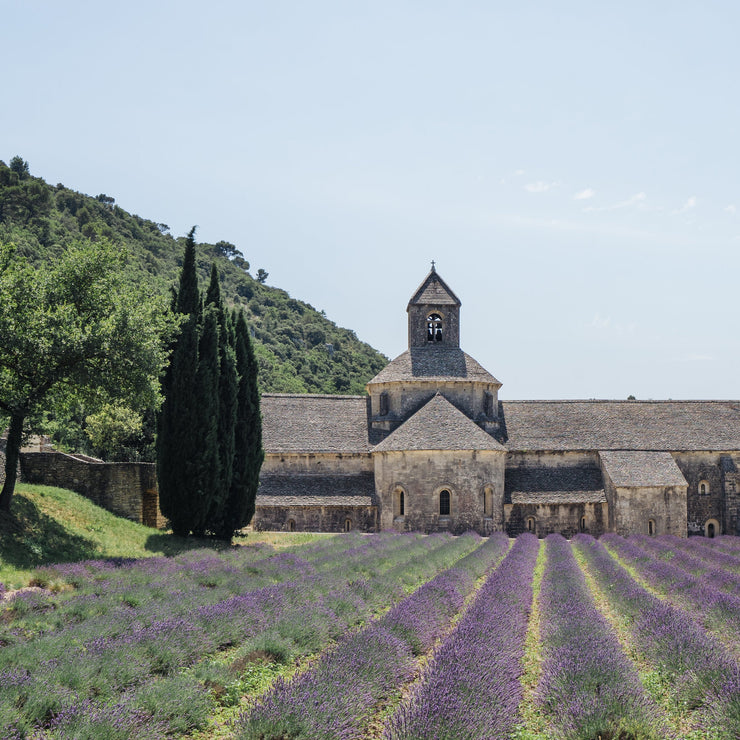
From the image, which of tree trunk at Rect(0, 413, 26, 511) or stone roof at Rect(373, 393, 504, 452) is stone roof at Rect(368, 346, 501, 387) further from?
tree trunk at Rect(0, 413, 26, 511)

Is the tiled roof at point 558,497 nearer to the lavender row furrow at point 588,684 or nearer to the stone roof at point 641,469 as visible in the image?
the stone roof at point 641,469

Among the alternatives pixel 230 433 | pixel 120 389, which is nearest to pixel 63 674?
pixel 120 389

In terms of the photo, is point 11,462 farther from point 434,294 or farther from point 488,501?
point 434,294

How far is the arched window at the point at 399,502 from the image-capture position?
3841 cm

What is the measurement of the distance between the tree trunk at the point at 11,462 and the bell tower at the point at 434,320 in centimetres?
2792

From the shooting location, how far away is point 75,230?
94.7m

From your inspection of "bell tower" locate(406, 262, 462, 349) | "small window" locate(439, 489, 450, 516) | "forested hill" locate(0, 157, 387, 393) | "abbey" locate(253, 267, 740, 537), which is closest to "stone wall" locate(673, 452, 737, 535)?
"abbey" locate(253, 267, 740, 537)

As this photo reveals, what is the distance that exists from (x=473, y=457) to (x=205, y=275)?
86.9 metres

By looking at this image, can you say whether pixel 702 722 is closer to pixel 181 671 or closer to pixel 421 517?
pixel 181 671

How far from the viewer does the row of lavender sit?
749 cm

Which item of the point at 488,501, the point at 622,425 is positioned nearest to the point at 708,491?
the point at 622,425

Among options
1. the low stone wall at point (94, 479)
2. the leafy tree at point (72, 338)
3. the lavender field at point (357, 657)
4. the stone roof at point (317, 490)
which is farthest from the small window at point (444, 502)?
the lavender field at point (357, 657)

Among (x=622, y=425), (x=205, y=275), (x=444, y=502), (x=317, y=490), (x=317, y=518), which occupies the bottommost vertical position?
(x=317, y=518)

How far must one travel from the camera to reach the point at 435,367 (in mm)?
44719
